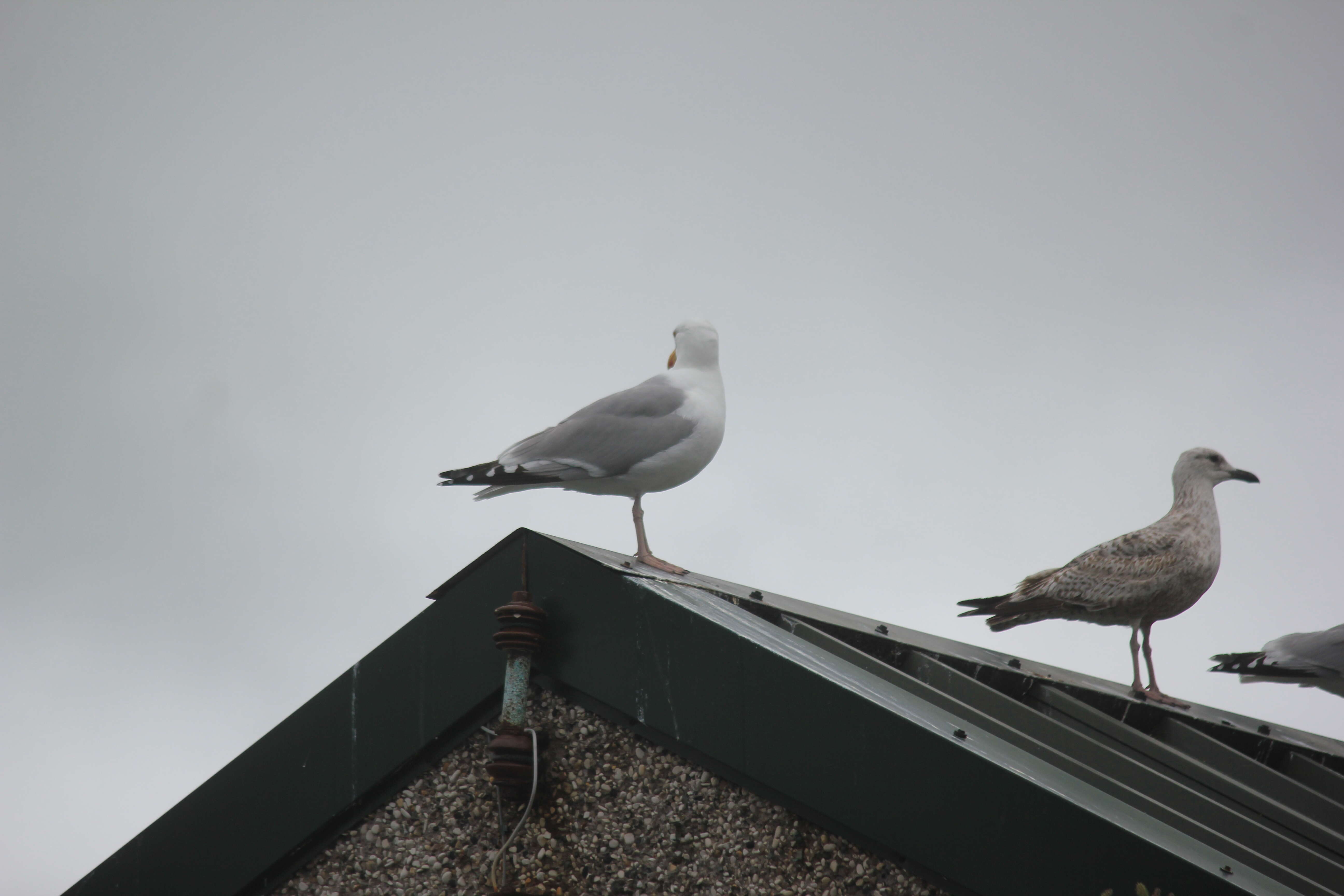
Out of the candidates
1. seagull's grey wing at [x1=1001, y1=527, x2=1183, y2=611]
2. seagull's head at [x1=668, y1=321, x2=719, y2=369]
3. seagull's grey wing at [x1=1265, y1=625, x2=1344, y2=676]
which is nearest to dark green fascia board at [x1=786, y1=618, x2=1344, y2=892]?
seagull's head at [x1=668, y1=321, x2=719, y2=369]

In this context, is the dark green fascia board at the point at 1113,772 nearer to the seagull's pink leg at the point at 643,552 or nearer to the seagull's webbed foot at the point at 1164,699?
the seagull's pink leg at the point at 643,552

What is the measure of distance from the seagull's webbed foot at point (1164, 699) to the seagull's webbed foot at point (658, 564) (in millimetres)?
2956

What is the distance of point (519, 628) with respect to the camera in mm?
3104

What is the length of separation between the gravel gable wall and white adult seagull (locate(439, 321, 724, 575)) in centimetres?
157

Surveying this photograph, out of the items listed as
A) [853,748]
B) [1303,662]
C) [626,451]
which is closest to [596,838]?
[853,748]

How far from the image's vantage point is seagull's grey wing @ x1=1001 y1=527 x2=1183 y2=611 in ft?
22.0

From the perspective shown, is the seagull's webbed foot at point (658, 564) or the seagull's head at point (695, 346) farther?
the seagull's head at point (695, 346)

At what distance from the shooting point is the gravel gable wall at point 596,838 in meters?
2.72

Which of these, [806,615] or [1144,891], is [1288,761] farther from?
[1144,891]

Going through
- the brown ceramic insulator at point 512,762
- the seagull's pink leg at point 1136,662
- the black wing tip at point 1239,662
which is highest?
the brown ceramic insulator at point 512,762

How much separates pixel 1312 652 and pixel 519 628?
790cm

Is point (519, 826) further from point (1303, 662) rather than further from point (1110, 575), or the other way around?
point (1303, 662)

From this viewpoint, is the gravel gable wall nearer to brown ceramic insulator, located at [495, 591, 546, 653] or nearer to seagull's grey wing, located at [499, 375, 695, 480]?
brown ceramic insulator, located at [495, 591, 546, 653]

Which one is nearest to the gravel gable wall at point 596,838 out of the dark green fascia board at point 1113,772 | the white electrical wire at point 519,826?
the white electrical wire at point 519,826
